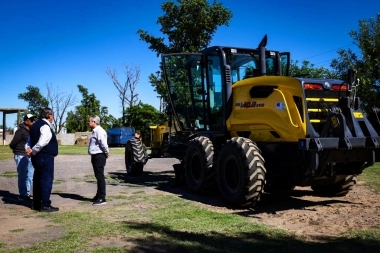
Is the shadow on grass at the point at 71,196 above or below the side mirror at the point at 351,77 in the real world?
below

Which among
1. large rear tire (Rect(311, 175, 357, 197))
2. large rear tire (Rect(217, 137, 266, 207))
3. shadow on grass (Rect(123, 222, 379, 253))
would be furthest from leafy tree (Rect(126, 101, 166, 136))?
shadow on grass (Rect(123, 222, 379, 253))

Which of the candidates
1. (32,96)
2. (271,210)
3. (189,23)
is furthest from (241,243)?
(32,96)

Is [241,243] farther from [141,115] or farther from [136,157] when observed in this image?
[141,115]

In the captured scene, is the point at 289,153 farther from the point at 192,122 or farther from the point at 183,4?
the point at 183,4

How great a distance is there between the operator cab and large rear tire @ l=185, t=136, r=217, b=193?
0.53 m

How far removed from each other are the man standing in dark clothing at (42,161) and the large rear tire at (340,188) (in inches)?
212

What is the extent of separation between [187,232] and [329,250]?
6.02 feet

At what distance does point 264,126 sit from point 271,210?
5.08 ft

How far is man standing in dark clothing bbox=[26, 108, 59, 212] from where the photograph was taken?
7062mm

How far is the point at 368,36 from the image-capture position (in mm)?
19328

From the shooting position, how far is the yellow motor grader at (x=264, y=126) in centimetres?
655

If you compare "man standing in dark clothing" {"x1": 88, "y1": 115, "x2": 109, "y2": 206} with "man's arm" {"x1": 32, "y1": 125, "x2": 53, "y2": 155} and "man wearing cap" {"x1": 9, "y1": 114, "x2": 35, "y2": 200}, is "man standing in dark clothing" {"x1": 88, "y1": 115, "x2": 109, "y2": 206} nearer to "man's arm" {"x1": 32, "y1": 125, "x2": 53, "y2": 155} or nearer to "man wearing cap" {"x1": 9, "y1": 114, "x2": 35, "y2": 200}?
"man's arm" {"x1": 32, "y1": 125, "x2": 53, "y2": 155}

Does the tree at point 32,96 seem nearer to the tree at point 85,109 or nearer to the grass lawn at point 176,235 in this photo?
the tree at point 85,109

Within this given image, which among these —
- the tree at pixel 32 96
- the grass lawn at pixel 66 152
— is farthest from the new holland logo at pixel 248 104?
the tree at pixel 32 96
